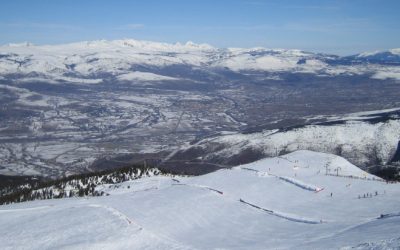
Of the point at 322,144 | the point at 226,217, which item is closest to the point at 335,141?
the point at 322,144

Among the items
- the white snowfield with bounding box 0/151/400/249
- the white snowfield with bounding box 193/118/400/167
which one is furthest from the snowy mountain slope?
the white snowfield with bounding box 0/151/400/249

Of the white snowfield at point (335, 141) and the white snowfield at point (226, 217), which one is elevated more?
the white snowfield at point (226, 217)

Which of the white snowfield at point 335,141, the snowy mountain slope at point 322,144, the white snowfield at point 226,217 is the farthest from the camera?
the white snowfield at point 335,141

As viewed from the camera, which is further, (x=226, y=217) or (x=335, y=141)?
(x=335, y=141)

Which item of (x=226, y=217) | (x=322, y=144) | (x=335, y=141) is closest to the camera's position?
(x=226, y=217)

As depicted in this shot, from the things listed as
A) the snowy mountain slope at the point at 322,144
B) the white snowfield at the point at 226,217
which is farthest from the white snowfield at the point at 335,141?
the white snowfield at the point at 226,217

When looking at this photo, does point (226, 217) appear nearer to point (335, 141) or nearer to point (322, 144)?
point (322, 144)

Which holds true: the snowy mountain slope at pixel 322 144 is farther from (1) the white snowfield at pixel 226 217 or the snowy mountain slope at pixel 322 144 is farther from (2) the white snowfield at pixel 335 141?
(1) the white snowfield at pixel 226 217
